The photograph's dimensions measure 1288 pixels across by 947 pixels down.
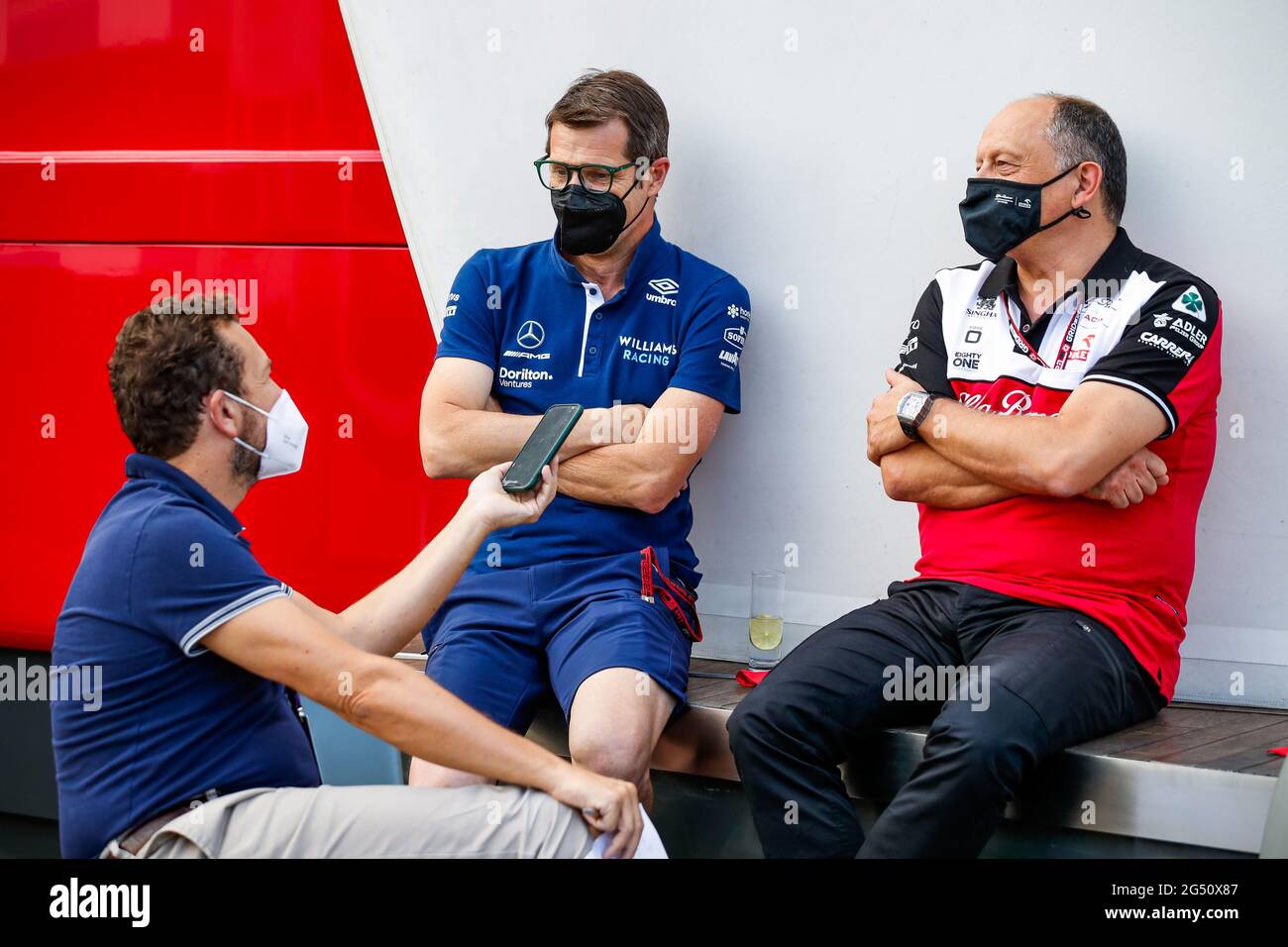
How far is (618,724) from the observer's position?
8.74 feet

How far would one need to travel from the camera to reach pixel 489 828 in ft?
6.46

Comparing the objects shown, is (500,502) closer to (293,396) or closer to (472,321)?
(472,321)

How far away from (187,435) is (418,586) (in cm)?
49

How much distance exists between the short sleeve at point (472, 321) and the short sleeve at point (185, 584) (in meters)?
1.24

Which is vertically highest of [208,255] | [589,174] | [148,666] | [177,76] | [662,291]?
[177,76]

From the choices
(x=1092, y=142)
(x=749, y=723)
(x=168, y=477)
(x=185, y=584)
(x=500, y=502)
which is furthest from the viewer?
(x=1092, y=142)

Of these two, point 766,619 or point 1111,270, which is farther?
point 766,619

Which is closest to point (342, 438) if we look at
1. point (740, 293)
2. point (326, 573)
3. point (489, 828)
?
point (326, 573)

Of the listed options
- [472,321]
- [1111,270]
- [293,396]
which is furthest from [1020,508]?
[293,396]

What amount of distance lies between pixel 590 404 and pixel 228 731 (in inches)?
51.5

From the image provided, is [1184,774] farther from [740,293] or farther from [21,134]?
[21,134]

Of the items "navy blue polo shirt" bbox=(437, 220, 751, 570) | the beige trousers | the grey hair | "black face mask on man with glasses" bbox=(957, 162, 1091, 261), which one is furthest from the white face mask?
the grey hair

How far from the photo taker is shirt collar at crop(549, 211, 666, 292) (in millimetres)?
3188

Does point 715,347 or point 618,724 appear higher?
point 715,347
